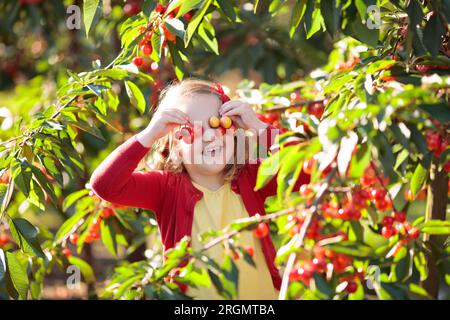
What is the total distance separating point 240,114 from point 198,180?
253mm

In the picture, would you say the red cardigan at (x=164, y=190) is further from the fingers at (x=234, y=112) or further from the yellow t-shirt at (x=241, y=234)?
the fingers at (x=234, y=112)

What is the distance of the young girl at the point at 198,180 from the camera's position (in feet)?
7.39

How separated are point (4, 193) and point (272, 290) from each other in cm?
87

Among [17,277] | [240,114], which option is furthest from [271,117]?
[17,277]

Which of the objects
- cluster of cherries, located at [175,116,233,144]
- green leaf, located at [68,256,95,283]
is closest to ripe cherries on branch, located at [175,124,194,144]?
cluster of cherries, located at [175,116,233,144]

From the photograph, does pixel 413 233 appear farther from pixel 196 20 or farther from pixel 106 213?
pixel 106 213

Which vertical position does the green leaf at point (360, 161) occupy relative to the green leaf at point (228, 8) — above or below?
below

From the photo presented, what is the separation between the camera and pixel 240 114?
236 cm

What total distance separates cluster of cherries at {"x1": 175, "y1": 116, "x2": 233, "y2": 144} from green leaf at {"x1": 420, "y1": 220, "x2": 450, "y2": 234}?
643 millimetres

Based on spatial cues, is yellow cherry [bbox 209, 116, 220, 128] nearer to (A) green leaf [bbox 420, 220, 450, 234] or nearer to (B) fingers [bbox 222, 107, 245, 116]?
(B) fingers [bbox 222, 107, 245, 116]

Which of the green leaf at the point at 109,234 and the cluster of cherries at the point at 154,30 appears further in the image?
the green leaf at the point at 109,234

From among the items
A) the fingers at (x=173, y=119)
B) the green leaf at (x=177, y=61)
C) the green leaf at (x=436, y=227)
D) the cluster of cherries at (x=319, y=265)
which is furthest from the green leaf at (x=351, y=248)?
the green leaf at (x=177, y=61)

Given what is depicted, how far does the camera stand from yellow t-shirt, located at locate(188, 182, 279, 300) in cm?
234

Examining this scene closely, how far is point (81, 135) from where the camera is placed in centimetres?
391
